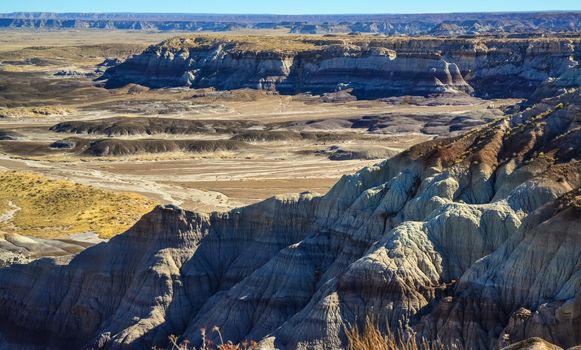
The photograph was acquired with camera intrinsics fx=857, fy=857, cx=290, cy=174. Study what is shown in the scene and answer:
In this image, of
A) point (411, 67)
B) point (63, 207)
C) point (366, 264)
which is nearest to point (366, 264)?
point (366, 264)

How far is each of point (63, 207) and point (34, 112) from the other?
9173 cm

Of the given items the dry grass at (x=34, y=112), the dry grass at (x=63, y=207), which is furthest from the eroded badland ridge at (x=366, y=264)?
the dry grass at (x=34, y=112)

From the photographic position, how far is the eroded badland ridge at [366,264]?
93.5 ft

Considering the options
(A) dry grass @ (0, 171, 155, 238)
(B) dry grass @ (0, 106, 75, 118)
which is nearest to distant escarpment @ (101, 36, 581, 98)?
(B) dry grass @ (0, 106, 75, 118)

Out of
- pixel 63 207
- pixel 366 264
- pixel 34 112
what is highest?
pixel 366 264

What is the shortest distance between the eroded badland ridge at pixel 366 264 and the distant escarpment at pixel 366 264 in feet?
0.21

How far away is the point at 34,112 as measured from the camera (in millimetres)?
167125

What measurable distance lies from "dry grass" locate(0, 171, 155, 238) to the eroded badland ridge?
27488 mm

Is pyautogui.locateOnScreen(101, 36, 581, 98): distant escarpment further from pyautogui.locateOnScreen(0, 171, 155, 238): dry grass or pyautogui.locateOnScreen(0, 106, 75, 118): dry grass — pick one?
pyautogui.locateOnScreen(0, 171, 155, 238): dry grass

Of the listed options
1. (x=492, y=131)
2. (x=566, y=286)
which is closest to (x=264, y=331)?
(x=566, y=286)

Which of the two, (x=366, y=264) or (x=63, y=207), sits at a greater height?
(x=366, y=264)

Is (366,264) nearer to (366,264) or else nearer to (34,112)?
(366,264)

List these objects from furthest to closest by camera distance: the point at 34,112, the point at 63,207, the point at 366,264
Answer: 1. the point at 34,112
2. the point at 63,207
3. the point at 366,264

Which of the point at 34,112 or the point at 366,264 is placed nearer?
the point at 366,264
